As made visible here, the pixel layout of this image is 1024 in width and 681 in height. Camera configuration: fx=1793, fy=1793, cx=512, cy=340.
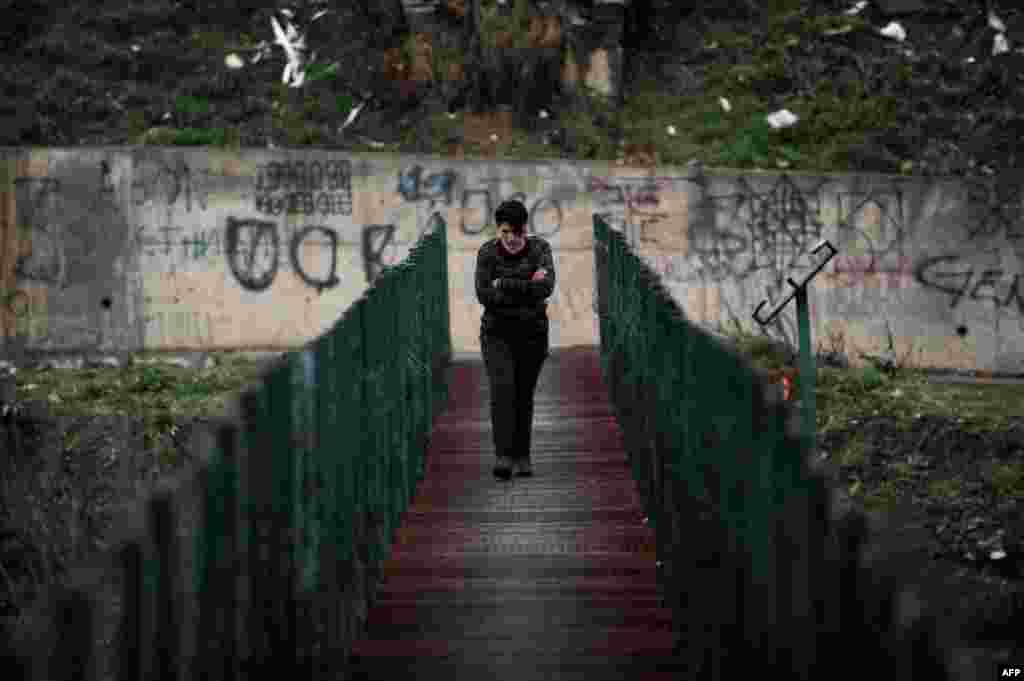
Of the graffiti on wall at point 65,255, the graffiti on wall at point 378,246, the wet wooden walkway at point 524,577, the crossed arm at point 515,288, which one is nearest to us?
the wet wooden walkway at point 524,577

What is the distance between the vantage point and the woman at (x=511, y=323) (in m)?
10.9

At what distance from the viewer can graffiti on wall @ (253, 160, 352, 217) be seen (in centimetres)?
2184

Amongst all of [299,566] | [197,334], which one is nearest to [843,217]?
[197,334]

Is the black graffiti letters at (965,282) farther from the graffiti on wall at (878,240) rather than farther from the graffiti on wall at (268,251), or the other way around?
the graffiti on wall at (268,251)

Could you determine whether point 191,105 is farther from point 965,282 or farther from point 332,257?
point 965,282

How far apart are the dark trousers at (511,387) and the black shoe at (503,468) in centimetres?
3

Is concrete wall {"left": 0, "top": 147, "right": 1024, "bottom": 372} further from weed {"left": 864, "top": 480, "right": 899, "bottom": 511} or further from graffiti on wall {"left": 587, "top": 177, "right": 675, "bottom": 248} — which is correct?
weed {"left": 864, "top": 480, "right": 899, "bottom": 511}

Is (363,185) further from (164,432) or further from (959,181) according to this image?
(959,181)

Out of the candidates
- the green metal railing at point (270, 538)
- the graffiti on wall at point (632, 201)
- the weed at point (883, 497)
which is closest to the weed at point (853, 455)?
the weed at point (883, 497)

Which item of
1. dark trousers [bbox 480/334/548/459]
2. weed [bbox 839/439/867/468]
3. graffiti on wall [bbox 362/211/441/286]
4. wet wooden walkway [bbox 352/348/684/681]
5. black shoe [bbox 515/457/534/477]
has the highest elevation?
graffiti on wall [bbox 362/211/441/286]

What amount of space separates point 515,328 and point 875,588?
7.32m

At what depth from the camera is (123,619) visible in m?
4.06

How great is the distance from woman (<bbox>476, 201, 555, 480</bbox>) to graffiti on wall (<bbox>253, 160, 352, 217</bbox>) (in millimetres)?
11135

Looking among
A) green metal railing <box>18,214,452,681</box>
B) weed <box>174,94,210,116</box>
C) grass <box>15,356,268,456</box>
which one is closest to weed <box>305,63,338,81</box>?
weed <box>174,94,210,116</box>
